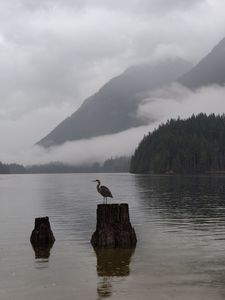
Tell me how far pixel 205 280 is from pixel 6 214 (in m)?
47.4

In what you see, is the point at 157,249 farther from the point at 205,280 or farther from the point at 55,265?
the point at 205,280

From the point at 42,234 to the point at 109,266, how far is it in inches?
412

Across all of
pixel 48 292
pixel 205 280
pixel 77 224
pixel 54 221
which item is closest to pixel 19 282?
pixel 48 292

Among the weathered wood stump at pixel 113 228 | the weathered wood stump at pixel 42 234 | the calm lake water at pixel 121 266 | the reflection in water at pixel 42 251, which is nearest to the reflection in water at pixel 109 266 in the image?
the calm lake water at pixel 121 266

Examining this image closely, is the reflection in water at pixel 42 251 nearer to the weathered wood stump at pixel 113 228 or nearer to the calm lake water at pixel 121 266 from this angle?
the calm lake water at pixel 121 266

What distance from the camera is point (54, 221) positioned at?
2178 inches

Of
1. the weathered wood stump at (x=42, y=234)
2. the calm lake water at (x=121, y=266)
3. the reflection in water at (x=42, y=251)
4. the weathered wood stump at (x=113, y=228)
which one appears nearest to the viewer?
the calm lake water at (x=121, y=266)

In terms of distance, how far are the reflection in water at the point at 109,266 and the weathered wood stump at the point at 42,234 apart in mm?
5276

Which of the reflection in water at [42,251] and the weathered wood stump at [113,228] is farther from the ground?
the weathered wood stump at [113,228]

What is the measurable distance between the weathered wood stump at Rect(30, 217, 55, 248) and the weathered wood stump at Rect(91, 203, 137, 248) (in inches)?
155

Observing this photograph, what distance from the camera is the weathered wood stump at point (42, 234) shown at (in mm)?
36156

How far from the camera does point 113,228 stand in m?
33.4

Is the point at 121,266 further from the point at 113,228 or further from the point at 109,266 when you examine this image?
the point at 113,228

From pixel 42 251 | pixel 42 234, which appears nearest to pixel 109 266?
pixel 42 251
